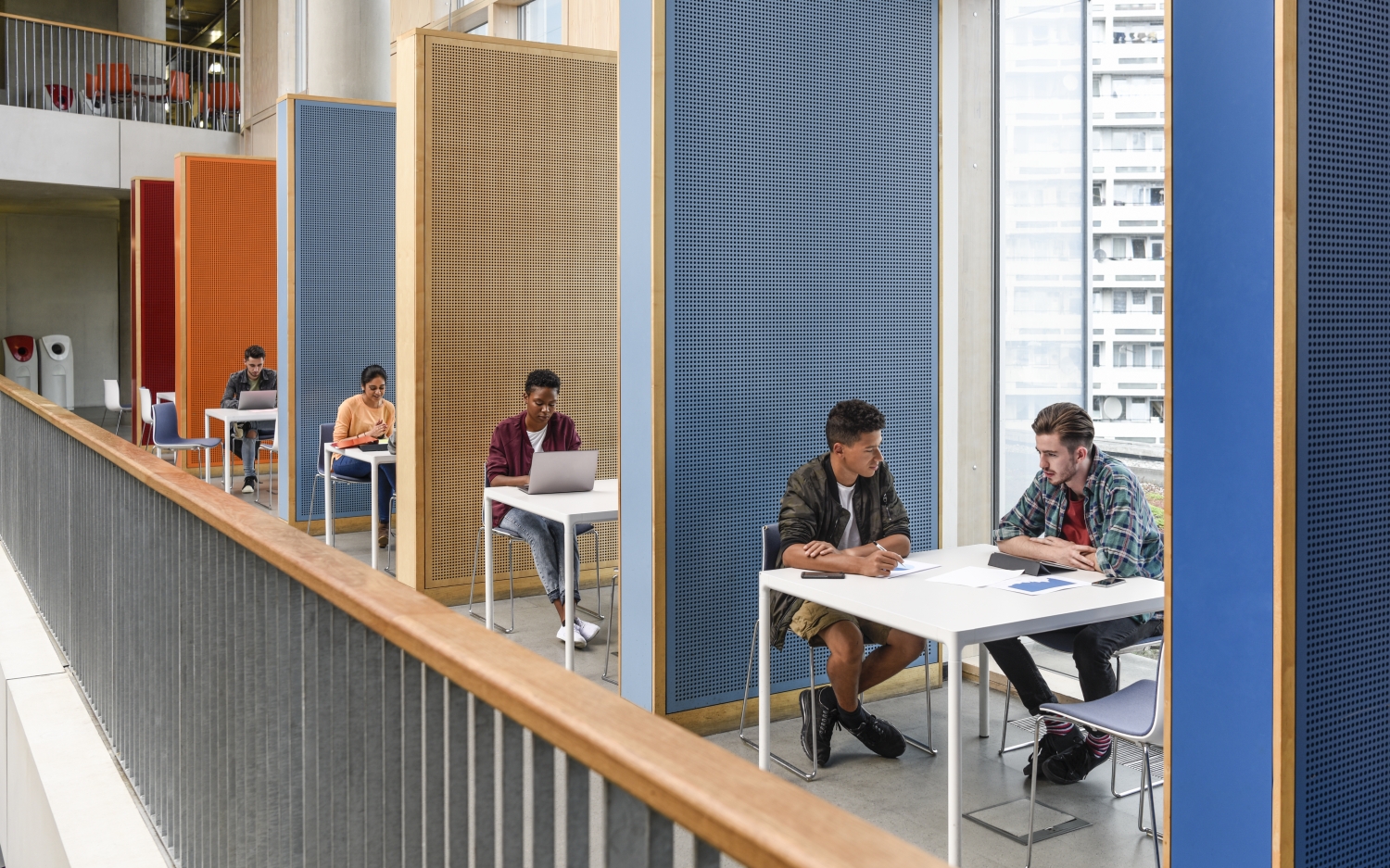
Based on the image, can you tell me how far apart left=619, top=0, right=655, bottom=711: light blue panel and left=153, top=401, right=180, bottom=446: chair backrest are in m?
6.81

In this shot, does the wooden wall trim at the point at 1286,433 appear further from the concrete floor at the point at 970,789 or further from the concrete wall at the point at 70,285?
the concrete wall at the point at 70,285

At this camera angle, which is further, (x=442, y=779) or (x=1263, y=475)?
(x=1263, y=475)

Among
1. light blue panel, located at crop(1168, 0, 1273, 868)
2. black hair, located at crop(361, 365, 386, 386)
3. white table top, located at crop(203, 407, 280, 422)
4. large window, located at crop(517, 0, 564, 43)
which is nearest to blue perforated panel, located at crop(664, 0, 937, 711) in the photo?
light blue panel, located at crop(1168, 0, 1273, 868)

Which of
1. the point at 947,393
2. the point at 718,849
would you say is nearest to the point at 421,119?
the point at 947,393

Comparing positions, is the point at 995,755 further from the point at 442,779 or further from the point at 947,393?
the point at 442,779

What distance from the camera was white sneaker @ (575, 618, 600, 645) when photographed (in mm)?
5711

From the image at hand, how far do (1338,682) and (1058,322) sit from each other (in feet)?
8.73

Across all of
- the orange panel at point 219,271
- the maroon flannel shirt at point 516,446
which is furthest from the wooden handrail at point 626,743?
the orange panel at point 219,271

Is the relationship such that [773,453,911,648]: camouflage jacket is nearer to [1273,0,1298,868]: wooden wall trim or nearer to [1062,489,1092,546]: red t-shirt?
[1062,489,1092,546]: red t-shirt

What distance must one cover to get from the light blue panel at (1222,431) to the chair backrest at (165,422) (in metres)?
9.24

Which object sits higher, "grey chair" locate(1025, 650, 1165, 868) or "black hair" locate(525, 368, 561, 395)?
"black hair" locate(525, 368, 561, 395)

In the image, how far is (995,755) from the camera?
4.33m

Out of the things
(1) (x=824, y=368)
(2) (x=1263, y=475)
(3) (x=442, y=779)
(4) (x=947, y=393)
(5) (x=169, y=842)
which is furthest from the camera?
(4) (x=947, y=393)

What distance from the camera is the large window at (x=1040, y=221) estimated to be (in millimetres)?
4859
